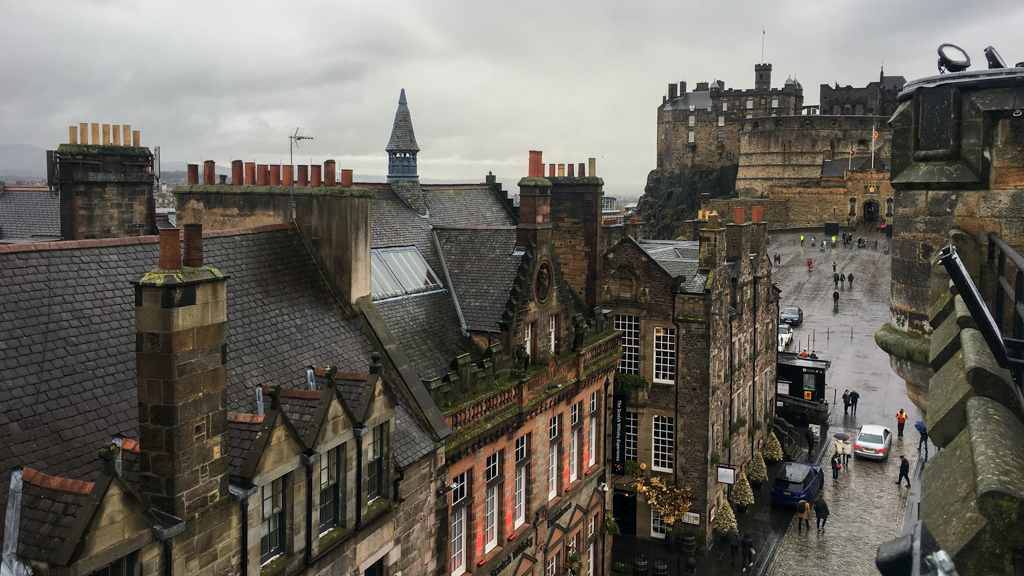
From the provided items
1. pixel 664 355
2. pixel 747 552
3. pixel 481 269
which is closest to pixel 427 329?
pixel 481 269

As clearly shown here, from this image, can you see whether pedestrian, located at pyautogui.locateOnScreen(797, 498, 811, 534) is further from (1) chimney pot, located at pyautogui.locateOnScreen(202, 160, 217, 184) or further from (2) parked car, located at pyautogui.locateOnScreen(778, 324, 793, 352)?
(1) chimney pot, located at pyautogui.locateOnScreen(202, 160, 217, 184)

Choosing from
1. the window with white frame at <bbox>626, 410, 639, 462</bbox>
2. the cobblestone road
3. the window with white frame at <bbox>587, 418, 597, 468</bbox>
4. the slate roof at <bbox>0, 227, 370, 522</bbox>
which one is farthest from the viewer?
the window with white frame at <bbox>626, 410, 639, 462</bbox>

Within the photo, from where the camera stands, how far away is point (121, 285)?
12047 millimetres

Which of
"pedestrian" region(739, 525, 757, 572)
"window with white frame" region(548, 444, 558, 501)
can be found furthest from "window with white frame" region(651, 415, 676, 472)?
"window with white frame" region(548, 444, 558, 501)

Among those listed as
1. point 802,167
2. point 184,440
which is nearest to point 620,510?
point 184,440

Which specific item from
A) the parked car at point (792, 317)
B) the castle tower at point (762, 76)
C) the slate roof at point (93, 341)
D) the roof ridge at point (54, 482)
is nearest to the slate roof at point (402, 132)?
the slate roof at point (93, 341)

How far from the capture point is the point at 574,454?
81.1 feet

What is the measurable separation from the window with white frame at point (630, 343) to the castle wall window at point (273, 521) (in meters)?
21.3

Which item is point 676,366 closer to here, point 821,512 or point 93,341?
point 821,512

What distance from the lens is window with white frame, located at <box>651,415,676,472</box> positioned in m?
31.7

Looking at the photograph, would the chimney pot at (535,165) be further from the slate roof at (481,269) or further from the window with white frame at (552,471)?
the window with white frame at (552,471)

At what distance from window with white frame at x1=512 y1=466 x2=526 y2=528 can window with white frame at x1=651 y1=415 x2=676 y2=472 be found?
11.7 meters

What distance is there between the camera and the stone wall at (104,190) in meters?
18.8

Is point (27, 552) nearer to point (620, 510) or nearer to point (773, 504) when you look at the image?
point (620, 510)
